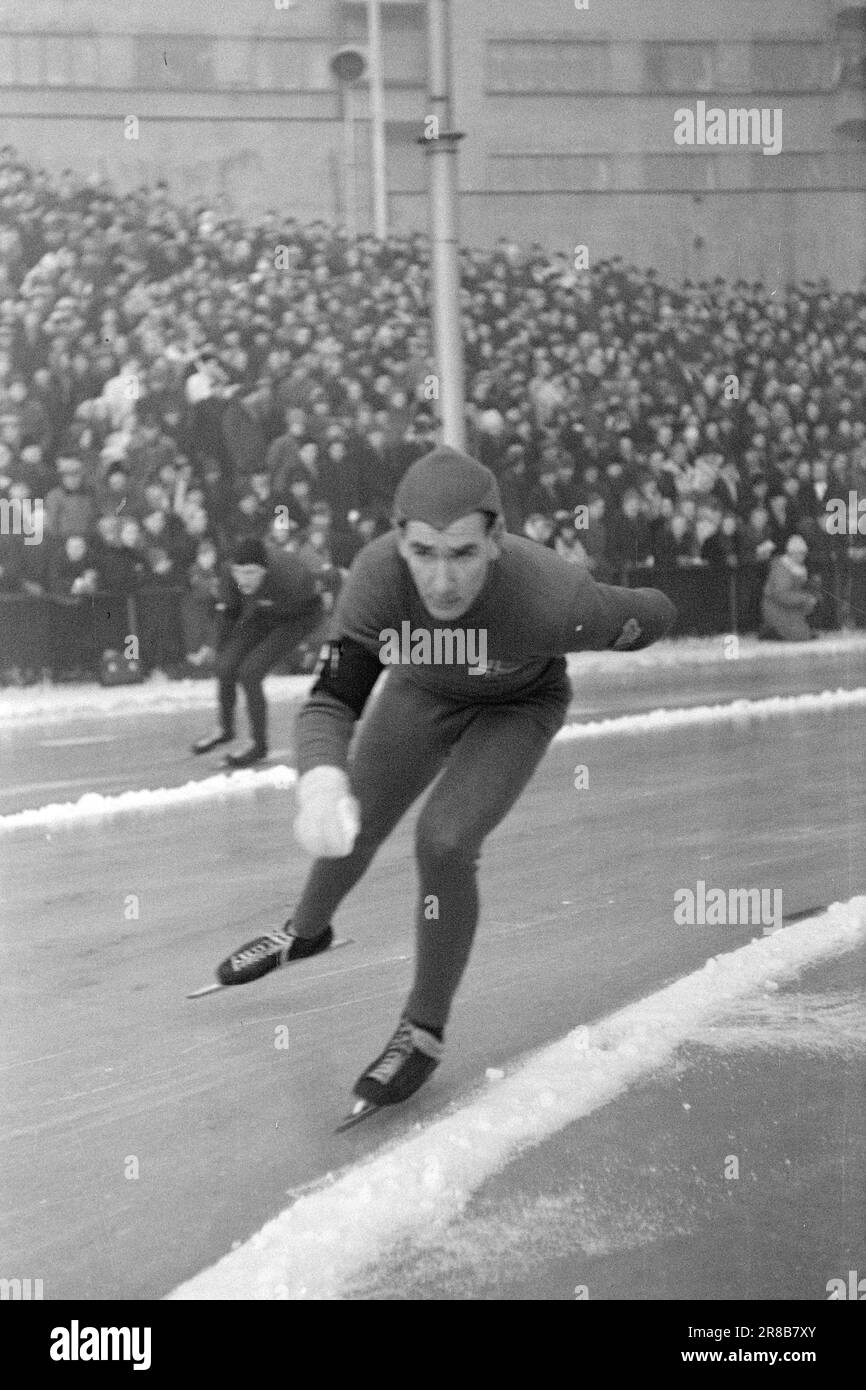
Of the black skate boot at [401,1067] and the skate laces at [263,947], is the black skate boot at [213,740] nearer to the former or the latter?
the skate laces at [263,947]

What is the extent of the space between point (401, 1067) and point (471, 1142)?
24 centimetres

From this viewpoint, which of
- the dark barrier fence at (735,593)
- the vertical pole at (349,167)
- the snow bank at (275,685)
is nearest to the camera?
the vertical pole at (349,167)

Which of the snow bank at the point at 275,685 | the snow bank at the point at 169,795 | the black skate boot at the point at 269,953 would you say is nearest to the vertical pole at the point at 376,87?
the snow bank at the point at 275,685

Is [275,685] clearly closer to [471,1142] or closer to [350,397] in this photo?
[350,397]

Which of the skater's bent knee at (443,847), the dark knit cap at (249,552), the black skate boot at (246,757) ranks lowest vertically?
the black skate boot at (246,757)

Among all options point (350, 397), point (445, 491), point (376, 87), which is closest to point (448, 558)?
point (445, 491)

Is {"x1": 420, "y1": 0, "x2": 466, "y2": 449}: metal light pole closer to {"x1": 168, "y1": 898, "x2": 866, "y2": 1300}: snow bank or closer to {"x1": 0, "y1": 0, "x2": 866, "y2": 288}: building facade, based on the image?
{"x1": 0, "y1": 0, "x2": 866, "y2": 288}: building facade

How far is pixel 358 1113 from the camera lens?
337 centimetres

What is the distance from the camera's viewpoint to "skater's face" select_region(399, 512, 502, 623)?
2963 millimetres

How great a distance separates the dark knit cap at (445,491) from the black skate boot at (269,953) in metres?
1.06

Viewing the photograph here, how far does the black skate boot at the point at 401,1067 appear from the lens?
3.38 m

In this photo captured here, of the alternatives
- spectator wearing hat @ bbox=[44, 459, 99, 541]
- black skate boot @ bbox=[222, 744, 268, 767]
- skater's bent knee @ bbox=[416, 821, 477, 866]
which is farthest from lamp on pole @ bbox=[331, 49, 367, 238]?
black skate boot @ bbox=[222, 744, 268, 767]

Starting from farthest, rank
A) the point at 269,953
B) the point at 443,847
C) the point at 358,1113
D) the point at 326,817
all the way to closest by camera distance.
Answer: the point at 269,953, the point at 358,1113, the point at 443,847, the point at 326,817

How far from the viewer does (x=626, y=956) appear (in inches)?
175
